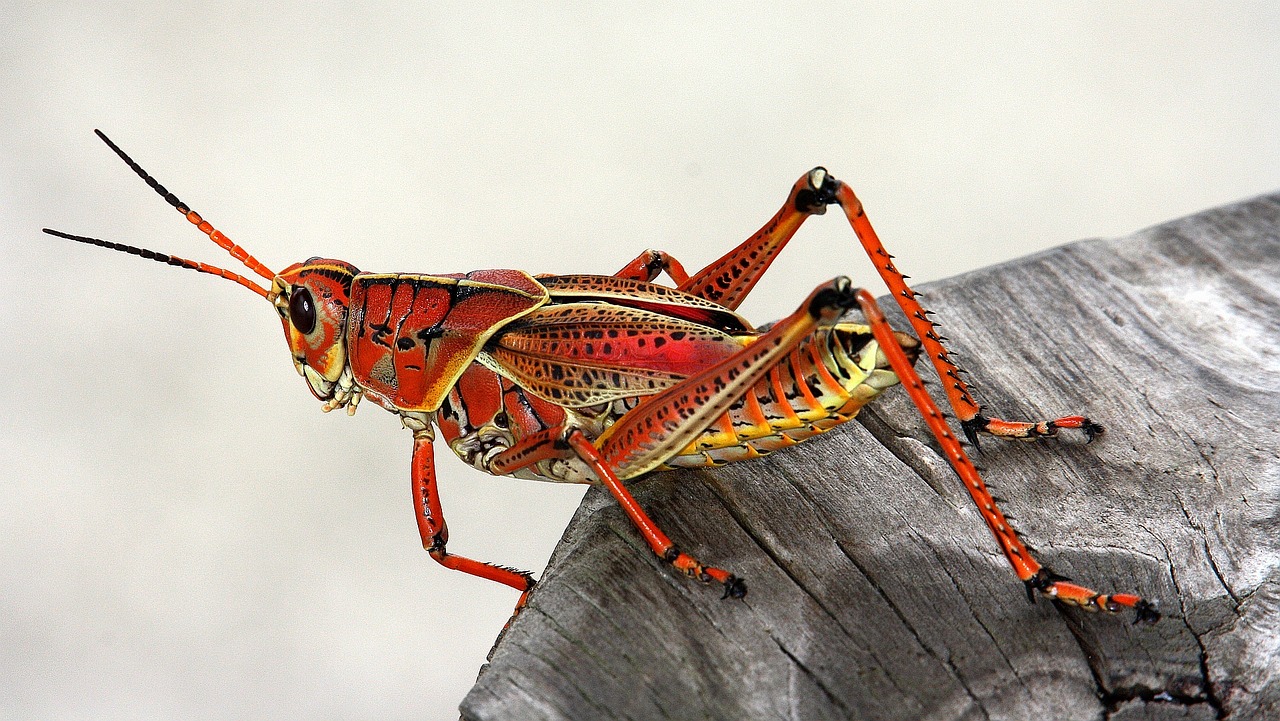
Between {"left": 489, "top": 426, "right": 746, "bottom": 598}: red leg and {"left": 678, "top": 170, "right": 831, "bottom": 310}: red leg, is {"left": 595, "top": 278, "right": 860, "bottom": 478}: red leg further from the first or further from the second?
{"left": 678, "top": 170, "right": 831, "bottom": 310}: red leg

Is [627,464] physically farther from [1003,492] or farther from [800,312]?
[1003,492]

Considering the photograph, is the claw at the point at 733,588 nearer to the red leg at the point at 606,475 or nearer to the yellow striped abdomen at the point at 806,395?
the red leg at the point at 606,475

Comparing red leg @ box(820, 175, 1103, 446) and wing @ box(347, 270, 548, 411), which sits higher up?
wing @ box(347, 270, 548, 411)

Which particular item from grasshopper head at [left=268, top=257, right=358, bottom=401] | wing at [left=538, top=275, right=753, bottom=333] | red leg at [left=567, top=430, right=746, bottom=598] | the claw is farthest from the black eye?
the claw

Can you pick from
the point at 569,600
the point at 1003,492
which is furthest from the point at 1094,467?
the point at 569,600

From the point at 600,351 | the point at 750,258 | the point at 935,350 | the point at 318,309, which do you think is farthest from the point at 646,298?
the point at 318,309

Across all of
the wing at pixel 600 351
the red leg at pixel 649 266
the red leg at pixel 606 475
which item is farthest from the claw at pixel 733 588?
the red leg at pixel 649 266

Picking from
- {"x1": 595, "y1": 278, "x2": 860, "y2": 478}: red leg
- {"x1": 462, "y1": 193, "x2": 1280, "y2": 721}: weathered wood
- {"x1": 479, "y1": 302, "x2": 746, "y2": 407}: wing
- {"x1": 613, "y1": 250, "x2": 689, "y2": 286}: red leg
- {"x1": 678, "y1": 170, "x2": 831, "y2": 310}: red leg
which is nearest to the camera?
{"x1": 462, "y1": 193, "x2": 1280, "y2": 721}: weathered wood

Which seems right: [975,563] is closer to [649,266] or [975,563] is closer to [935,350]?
[935,350]
